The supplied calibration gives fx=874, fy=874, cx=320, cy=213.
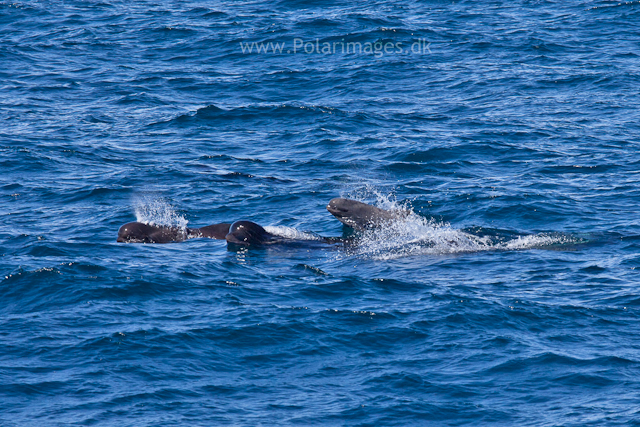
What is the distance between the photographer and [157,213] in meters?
19.0

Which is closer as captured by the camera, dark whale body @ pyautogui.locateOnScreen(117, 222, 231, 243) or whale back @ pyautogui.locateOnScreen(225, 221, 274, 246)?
whale back @ pyautogui.locateOnScreen(225, 221, 274, 246)

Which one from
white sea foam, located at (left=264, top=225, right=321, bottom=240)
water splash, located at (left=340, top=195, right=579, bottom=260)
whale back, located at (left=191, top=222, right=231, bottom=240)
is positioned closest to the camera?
water splash, located at (left=340, top=195, right=579, bottom=260)

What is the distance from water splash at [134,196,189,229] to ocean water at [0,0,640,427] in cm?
9

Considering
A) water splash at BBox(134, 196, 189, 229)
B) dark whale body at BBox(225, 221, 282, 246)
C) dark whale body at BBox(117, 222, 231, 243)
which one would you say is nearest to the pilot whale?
dark whale body at BBox(117, 222, 231, 243)

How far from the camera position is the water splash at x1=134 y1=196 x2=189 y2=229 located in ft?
60.2

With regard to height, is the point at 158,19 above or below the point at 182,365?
above

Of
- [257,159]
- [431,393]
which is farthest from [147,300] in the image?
[257,159]

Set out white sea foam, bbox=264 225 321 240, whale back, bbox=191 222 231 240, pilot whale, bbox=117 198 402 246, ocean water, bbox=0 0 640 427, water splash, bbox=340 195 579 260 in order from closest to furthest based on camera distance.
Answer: ocean water, bbox=0 0 640 427, water splash, bbox=340 195 579 260, pilot whale, bbox=117 198 402 246, white sea foam, bbox=264 225 321 240, whale back, bbox=191 222 231 240

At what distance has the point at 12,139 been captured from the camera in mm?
24016

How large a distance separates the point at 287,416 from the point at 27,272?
250 inches

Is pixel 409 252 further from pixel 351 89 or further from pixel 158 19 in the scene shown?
pixel 158 19

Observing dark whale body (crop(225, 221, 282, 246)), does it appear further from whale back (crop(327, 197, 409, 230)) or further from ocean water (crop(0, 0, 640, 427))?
whale back (crop(327, 197, 409, 230))

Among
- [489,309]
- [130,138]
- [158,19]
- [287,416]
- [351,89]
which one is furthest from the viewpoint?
[158,19]

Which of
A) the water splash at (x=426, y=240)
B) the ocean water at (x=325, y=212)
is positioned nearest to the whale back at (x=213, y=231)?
the ocean water at (x=325, y=212)
